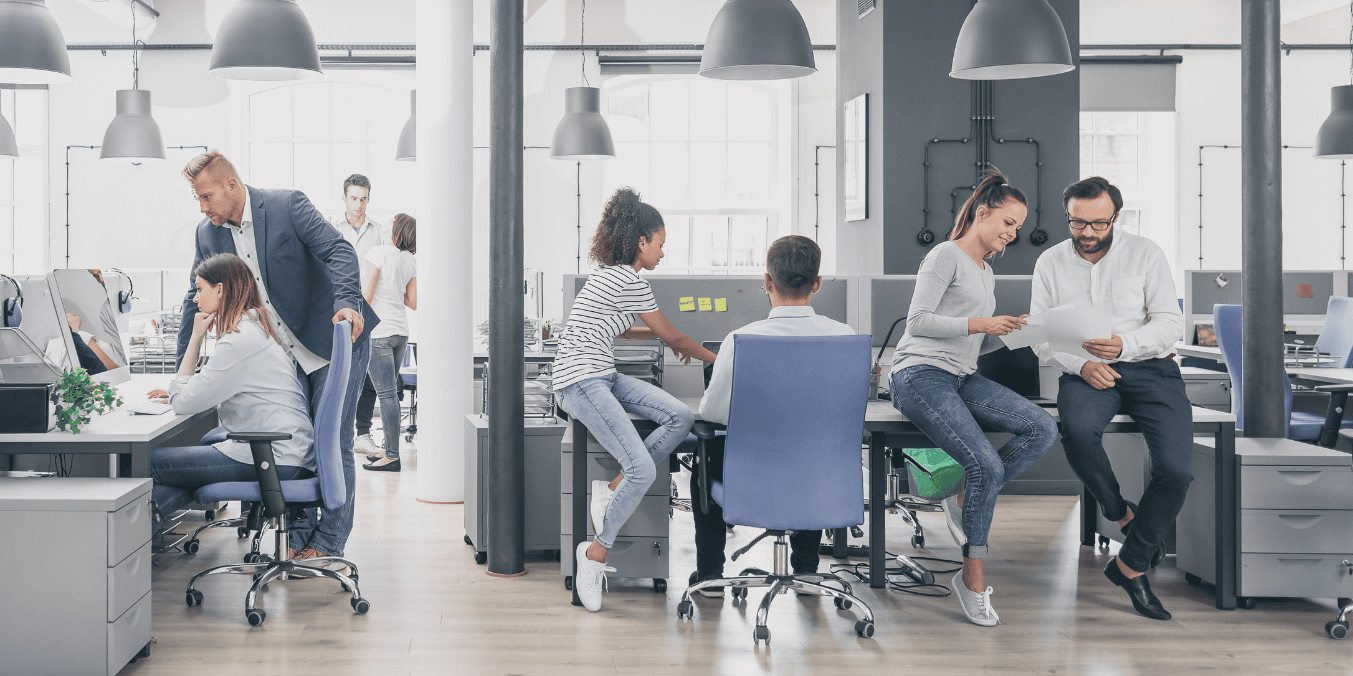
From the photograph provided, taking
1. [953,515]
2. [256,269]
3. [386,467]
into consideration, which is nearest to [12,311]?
[256,269]

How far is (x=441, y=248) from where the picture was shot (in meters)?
5.27

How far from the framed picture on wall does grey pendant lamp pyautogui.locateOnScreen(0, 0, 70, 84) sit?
14.0 feet

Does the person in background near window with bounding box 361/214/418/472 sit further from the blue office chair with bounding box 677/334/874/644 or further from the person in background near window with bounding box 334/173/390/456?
the blue office chair with bounding box 677/334/874/644

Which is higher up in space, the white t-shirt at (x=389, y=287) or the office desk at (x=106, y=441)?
the white t-shirt at (x=389, y=287)

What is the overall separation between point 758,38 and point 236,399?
7.44 feet

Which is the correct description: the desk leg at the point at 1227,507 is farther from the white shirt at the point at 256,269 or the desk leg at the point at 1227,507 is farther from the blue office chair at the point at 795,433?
the white shirt at the point at 256,269

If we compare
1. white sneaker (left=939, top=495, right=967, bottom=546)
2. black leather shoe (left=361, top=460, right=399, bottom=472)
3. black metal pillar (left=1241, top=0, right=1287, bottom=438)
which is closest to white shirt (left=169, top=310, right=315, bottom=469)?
white sneaker (left=939, top=495, right=967, bottom=546)

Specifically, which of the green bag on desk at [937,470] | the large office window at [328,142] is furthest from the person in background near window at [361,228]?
the green bag on desk at [937,470]

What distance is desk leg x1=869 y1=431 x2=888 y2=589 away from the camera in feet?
11.8

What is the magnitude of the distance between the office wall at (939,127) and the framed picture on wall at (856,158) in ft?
0.50

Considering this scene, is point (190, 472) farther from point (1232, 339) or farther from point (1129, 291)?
point (1232, 339)

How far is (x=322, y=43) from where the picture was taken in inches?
363

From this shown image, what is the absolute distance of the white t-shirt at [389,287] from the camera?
601 cm

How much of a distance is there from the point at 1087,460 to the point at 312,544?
9.14ft
